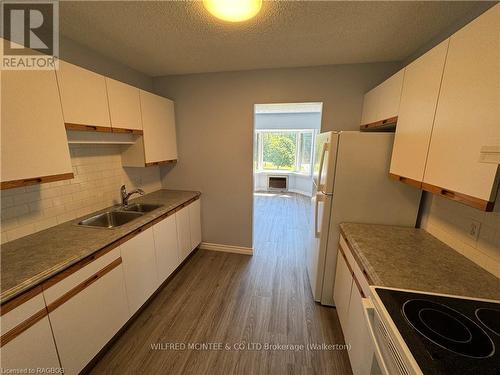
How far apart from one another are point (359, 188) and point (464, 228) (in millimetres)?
707

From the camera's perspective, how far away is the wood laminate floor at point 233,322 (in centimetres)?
156

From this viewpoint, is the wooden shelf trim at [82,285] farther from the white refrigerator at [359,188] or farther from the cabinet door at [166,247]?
the white refrigerator at [359,188]

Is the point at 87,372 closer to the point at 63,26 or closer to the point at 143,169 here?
the point at 143,169

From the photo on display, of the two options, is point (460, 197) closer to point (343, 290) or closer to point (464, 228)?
point (464, 228)

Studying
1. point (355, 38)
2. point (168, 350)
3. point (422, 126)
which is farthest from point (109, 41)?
point (168, 350)

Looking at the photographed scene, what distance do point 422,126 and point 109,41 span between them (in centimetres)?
257

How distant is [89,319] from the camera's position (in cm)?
141

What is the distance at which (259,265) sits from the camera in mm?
2854

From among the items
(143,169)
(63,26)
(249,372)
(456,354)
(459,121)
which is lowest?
(249,372)

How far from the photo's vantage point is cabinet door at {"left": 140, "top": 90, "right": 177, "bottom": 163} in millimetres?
2318

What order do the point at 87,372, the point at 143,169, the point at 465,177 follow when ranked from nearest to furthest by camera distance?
the point at 465,177 < the point at 87,372 < the point at 143,169

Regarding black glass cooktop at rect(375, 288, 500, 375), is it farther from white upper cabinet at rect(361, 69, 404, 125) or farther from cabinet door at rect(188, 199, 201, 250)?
cabinet door at rect(188, 199, 201, 250)

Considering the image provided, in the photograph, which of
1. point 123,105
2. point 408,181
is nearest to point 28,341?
point 123,105

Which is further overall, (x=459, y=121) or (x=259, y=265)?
(x=259, y=265)
